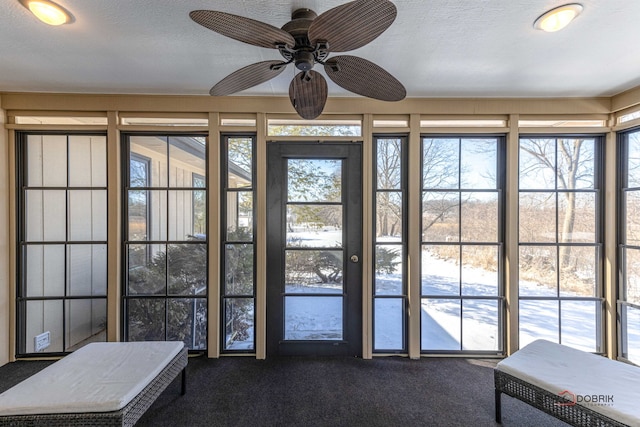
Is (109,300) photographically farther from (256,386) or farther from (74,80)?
(74,80)

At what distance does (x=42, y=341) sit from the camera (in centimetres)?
255

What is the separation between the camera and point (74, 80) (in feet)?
7.40

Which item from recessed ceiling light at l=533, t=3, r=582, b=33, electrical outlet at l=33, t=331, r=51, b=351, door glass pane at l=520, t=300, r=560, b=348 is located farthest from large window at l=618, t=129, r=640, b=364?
electrical outlet at l=33, t=331, r=51, b=351

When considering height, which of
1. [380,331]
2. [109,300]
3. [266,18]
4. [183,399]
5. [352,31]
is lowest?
[183,399]

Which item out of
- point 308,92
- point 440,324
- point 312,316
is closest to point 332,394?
point 312,316

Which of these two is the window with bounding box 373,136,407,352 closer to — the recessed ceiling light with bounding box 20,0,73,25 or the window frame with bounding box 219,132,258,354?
the window frame with bounding box 219,132,258,354

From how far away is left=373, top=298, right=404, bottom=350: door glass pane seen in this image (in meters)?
2.67

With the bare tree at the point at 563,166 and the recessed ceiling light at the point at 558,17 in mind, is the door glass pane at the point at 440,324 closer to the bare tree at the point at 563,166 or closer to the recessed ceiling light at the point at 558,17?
the bare tree at the point at 563,166

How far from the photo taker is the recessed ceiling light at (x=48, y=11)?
4.63 feet

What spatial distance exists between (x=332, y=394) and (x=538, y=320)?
2.20m

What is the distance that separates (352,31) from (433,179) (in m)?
1.95

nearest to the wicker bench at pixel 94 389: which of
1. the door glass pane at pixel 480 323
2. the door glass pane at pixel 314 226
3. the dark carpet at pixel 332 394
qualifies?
the dark carpet at pixel 332 394

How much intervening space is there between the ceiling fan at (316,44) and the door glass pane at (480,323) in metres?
2.28

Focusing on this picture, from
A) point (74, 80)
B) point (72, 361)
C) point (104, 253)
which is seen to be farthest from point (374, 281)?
point (74, 80)
